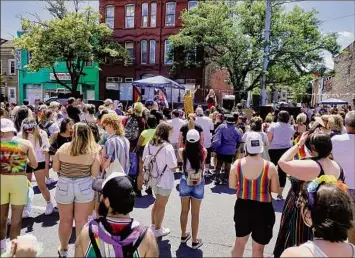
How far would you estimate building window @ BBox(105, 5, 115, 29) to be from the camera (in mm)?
29625

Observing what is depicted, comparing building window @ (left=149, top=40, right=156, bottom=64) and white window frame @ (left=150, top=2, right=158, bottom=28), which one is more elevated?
white window frame @ (left=150, top=2, right=158, bottom=28)

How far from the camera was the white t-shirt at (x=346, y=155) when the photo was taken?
4.16 metres

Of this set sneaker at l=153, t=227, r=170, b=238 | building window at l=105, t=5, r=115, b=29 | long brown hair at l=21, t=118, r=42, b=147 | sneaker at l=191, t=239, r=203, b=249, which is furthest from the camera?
building window at l=105, t=5, r=115, b=29

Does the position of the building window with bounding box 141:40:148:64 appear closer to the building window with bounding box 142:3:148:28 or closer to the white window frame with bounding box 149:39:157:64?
the white window frame with bounding box 149:39:157:64

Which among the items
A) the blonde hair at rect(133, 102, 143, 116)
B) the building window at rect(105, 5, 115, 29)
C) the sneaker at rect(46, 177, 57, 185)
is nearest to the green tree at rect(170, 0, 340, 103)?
the building window at rect(105, 5, 115, 29)

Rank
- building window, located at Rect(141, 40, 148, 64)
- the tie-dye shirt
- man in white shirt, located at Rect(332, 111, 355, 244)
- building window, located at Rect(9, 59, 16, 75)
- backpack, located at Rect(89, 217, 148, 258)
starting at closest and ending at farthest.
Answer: backpack, located at Rect(89, 217, 148, 258) → the tie-dye shirt → man in white shirt, located at Rect(332, 111, 355, 244) → building window, located at Rect(141, 40, 148, 64) → building window, located at Rect(9, 59, 16, 75)

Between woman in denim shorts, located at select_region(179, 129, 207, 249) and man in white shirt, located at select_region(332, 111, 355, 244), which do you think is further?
woman in denim shorts, located at select_region(179, 129, 207, 249)

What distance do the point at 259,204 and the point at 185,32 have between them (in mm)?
22441

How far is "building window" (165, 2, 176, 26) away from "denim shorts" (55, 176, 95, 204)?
83.8ft

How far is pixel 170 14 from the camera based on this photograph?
2780 cm

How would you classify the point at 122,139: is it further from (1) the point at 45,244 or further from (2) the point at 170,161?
(1) the point at 45,244

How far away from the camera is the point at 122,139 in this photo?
4.97 m

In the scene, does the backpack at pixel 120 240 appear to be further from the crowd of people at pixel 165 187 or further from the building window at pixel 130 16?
the building window at pixel 130 16

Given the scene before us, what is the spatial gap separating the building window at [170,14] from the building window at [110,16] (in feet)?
16.8
